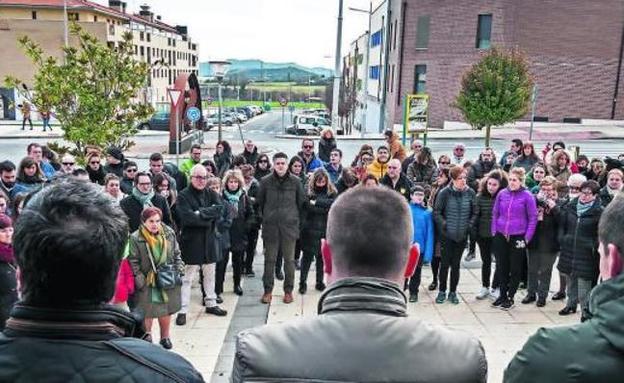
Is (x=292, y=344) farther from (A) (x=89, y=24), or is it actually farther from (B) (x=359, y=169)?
(A) (x=89, y=24)

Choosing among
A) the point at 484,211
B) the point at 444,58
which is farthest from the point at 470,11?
the point at 484,211

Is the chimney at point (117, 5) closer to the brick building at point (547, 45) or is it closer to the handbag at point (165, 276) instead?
the brick building at point (547, 45)

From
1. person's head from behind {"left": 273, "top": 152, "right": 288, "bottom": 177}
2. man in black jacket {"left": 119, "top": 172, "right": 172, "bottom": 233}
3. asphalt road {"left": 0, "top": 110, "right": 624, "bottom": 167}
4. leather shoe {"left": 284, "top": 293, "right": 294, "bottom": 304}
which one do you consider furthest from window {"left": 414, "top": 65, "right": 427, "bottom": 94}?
man in black jacket {"left": 119, "top": 172, "right": 172, "bottom": 233}

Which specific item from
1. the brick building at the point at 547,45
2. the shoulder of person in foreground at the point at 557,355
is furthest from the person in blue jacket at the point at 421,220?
the brick building at the point at 547,45

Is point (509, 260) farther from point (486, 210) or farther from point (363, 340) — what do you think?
point (363, 340)

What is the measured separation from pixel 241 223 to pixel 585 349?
731 cm

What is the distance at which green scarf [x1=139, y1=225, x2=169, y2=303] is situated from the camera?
21.5ft

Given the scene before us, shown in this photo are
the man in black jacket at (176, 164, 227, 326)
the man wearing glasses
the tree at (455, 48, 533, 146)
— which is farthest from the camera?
the tree at (455, 48, 533, 146)

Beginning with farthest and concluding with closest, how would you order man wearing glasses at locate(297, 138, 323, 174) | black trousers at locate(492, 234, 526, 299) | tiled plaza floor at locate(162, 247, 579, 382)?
man wearing glasses at locate(297, 138, 323, 174), black trousers at locate(492, 234, 526, 299), tiled plaza floor at locate(162, 247, 579, 382)

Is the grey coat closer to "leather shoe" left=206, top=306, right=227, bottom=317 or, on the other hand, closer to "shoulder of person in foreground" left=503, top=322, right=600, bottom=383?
"leather shoe" left=206, top=306, right=227, bottom=317

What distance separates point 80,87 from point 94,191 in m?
11.4

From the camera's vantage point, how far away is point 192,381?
181 centimetres

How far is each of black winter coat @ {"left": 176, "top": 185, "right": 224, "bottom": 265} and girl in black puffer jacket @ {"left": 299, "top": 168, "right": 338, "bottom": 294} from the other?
1.48 m

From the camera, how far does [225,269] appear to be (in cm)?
904
